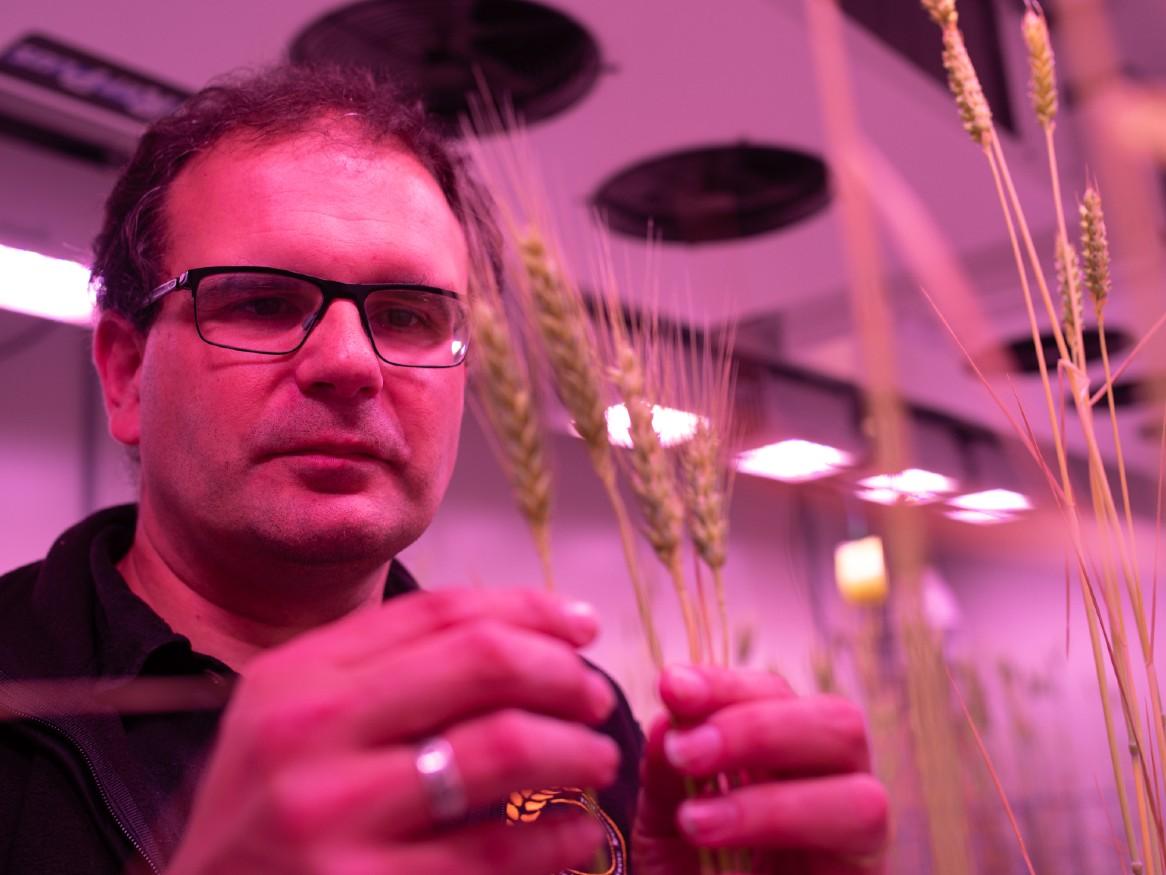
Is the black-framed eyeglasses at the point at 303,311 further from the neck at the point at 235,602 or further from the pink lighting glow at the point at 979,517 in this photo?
the pink lighting glow at the point at 979,517

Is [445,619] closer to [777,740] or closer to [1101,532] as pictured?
[777,740]

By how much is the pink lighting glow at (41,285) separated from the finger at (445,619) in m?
2.08

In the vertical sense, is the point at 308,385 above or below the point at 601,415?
above

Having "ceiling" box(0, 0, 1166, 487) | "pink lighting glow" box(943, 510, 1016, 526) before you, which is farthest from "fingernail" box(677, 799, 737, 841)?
"ceiling" box(0, 0, 1166, 487)

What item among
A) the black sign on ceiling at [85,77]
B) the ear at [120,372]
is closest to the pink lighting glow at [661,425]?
the ear at [120,372]

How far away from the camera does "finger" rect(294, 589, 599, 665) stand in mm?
335

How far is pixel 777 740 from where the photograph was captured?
1.22ft

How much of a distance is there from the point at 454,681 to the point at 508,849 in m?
0.06

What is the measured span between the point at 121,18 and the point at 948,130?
6.04 ft

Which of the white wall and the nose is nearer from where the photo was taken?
the nose

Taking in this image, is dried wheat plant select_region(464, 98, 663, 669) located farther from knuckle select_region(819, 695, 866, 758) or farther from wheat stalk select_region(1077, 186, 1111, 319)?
wheat stalk select_region(1077, 186, 1111, 319)

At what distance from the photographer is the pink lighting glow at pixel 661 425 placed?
0.37m

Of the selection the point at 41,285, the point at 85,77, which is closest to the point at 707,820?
the point at 85,77

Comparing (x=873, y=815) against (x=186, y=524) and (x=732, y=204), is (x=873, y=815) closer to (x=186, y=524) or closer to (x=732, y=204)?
(x=186, y=524)
